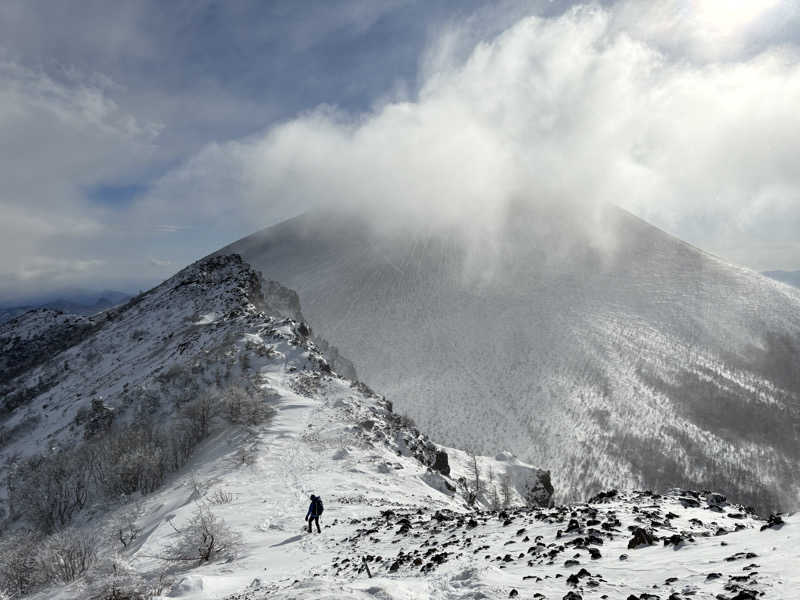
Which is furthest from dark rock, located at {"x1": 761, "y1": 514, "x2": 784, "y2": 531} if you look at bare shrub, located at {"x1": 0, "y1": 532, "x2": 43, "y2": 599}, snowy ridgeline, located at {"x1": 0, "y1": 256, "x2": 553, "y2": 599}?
bare shrub, located at {"x1": 0, "y1": 532, "x2": 43, "y2": 599}

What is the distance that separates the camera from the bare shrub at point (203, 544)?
1733cm

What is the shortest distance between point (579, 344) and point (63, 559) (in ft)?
366

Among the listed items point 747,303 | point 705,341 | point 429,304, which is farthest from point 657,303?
point 429,304

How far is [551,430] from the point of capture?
85062 millimetres

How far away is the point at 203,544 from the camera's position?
58.0ft

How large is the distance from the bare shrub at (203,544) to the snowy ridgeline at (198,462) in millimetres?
54

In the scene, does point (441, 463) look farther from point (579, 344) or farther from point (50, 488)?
point (579, 344)

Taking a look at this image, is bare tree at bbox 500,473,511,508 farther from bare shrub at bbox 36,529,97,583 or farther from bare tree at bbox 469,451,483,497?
bare shrub at bbox 36,529,97,583

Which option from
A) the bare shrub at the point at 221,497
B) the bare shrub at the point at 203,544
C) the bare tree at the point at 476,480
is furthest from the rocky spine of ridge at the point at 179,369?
the bare shrub at the point at 203,544

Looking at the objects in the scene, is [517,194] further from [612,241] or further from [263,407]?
[263,407]

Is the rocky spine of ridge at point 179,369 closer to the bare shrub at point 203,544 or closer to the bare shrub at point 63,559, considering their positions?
the bare shrub at point 203,544

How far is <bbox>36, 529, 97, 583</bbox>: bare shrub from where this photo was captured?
57.6ft

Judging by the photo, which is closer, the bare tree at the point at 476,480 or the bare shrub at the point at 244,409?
the bare shrub at the point at 244,409

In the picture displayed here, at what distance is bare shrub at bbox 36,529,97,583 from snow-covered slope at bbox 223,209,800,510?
6946cm
